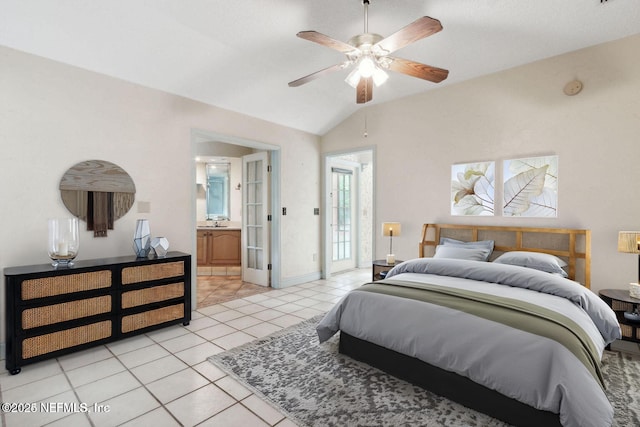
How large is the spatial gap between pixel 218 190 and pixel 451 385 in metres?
5.86

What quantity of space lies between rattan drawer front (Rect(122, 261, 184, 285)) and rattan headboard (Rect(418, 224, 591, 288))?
314 centimetres

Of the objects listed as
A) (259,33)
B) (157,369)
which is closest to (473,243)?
(259,33)

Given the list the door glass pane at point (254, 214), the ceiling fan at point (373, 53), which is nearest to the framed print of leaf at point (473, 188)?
the ceiling fan at point (373, 53)

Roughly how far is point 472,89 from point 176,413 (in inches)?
182

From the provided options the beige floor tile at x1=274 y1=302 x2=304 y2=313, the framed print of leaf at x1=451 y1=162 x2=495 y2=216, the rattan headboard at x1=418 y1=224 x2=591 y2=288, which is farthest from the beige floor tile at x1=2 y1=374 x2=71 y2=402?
the framed print of leaf at x1=451 y1=162 x2=495 y2=216

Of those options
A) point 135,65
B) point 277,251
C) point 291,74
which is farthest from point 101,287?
point 291,74

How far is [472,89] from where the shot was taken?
4.03 meters

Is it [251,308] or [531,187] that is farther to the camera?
[251,308]

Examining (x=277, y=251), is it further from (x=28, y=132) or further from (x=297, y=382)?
(x=28, y=132)

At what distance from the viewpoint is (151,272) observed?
10.3 ft

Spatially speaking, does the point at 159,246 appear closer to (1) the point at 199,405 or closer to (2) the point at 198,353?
(2) the point at 198,353

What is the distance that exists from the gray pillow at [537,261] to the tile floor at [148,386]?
99.0 inches

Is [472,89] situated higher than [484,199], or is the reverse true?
[472,89]

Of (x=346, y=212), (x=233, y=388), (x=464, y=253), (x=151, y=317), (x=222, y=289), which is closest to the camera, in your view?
(x=233, y=388)
